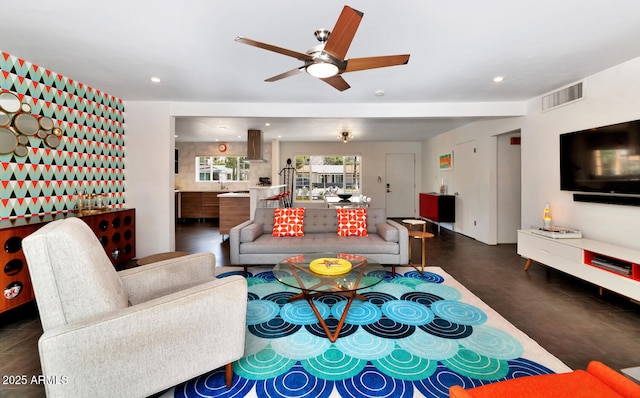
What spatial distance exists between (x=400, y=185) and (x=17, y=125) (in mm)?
8378

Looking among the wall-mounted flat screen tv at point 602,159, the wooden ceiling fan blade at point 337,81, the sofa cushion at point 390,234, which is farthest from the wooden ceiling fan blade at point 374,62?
the wall-mounted flat screen tv at point 602,159

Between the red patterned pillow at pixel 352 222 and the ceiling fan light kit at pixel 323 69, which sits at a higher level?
the ceiling fan light kit at pixel 323 69

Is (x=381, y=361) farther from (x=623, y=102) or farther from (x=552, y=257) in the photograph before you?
(x=623, y=102)

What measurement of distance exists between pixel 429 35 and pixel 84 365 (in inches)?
123

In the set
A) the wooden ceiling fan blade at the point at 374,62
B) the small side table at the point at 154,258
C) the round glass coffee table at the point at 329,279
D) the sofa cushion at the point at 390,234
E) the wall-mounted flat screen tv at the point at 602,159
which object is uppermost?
the wooden ceiling fan blade at the point at 374,62

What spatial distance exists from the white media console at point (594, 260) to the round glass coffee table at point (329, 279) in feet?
6.97

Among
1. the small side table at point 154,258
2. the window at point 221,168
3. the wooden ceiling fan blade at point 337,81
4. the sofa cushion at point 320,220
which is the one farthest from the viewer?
the window at point 221,168

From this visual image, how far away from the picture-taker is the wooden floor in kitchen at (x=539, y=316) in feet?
6.28

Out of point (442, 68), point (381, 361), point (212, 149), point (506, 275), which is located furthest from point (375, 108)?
point (212, 149)

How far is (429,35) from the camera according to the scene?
2.41 m

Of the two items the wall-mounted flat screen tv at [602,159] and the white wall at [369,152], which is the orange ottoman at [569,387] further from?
the white wall at [369,152]

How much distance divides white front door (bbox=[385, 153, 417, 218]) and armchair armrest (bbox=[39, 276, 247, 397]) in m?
7.91

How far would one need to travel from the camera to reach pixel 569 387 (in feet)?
3.36

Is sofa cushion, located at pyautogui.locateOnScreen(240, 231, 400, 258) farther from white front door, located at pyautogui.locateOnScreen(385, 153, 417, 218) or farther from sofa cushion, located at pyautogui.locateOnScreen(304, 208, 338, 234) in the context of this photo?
white front door, located at pyautogui.locateOnScreen(385, 153, 417, 218)
